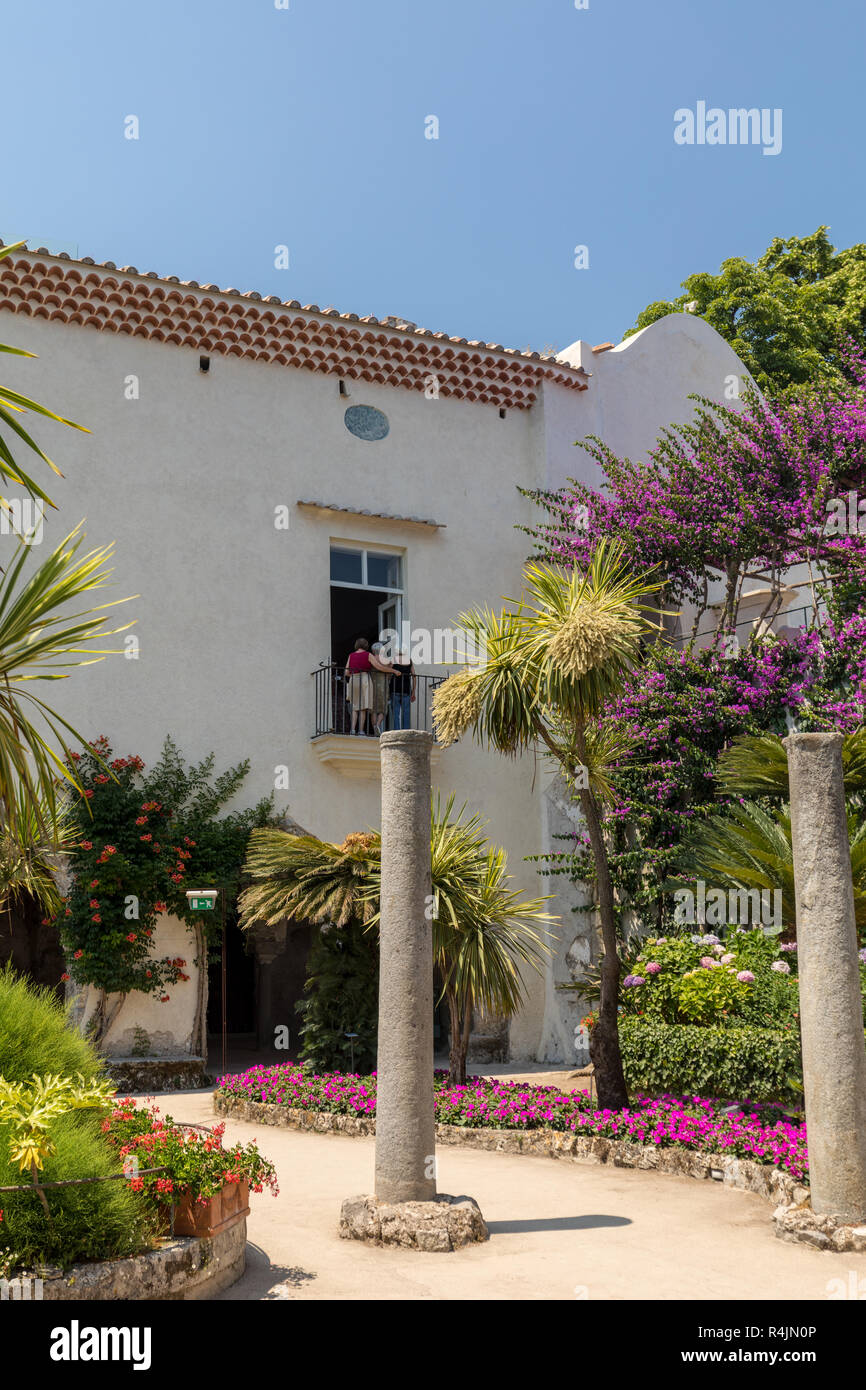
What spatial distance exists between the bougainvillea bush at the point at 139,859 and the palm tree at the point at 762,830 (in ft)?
17.8

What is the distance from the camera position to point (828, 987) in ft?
21.5

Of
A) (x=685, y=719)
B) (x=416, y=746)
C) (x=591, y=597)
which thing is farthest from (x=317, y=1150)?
(x=685, y=719)

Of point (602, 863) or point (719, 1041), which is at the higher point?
point (602, 863)

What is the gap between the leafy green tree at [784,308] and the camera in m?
23.1

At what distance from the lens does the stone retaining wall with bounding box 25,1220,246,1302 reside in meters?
4.71

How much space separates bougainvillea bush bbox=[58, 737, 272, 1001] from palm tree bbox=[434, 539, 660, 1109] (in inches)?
203

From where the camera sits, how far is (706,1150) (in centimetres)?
840

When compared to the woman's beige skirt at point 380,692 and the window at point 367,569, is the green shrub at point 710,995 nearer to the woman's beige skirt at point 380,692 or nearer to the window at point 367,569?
the woman's beige skirt at point 380,692

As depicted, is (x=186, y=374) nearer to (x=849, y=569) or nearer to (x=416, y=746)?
(x=849, y=569)

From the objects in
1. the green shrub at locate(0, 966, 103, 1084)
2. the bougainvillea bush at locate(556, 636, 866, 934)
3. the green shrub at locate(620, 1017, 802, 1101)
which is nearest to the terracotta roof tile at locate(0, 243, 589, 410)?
the bougainvillea bush at locate(556, 636, 866, 934)

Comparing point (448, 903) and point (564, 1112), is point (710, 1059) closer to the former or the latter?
point (564, 1112)

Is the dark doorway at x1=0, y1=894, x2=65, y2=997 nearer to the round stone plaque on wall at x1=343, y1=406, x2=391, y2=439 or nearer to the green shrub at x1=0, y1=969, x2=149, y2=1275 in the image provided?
the round stone plaque on wall at x1=343, y1=406, x2=391, y2=439
